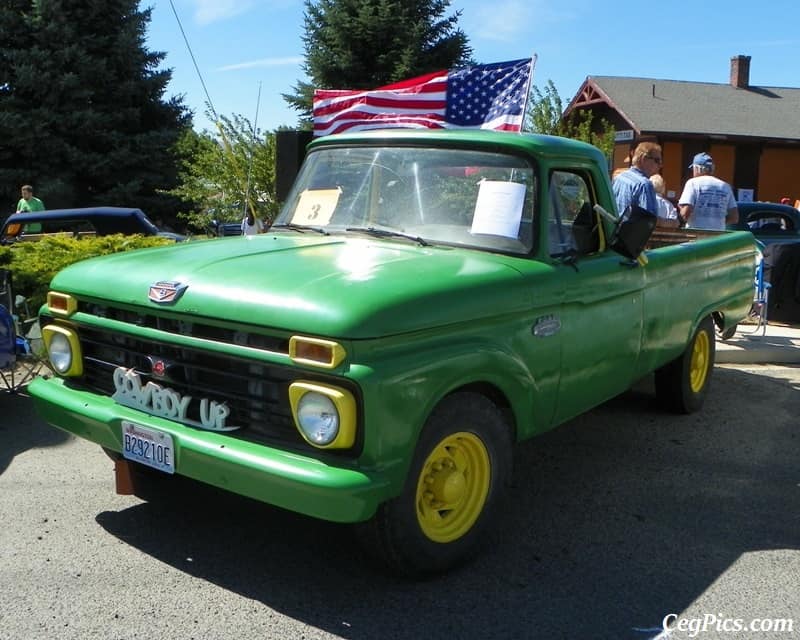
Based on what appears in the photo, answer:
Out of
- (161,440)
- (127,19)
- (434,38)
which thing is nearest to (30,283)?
(161,440)

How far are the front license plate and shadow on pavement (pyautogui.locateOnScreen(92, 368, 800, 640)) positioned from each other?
53 centimetres

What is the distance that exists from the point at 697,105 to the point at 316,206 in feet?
93.5

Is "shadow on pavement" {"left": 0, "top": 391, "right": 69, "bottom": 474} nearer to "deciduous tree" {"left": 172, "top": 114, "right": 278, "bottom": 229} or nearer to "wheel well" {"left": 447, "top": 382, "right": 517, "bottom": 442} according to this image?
"wheel well" {"left": 447, "top": 382, "right": 517, "bottom": 442}

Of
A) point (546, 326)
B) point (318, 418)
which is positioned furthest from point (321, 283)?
point (546, 326)

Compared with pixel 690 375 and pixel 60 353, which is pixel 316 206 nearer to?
pixel 60 353

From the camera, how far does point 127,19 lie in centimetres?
2152

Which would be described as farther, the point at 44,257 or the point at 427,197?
the point at 44,257

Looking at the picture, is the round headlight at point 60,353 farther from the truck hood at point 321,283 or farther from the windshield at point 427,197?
the windshield at point 427,197

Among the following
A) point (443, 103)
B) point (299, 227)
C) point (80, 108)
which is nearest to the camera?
point (299, 227)

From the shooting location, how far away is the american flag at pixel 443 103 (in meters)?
6.98

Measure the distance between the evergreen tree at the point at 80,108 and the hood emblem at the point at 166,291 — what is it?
1792 centimetres

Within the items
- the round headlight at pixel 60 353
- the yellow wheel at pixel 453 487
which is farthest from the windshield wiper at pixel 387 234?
the round headlight at pixel 60 353

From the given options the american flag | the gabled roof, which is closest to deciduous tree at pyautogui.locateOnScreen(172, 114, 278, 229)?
the american flag

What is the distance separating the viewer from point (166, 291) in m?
3.43
